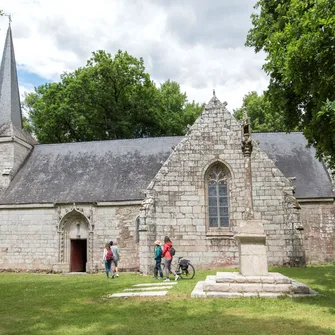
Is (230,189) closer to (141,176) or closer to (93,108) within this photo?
(141,176)

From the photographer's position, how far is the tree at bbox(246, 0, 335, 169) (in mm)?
10352

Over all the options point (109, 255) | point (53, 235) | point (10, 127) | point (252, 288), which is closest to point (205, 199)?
point (109, 255)

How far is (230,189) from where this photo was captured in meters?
16.2

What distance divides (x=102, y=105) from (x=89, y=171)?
543 inches

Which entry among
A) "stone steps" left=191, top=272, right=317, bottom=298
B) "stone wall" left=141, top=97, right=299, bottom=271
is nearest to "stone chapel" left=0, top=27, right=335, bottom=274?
"stone wall" left=141, top=97, right=299, bottom=271

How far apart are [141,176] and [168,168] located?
5.09m

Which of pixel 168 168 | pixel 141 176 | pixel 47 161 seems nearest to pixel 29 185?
pixel 47 161

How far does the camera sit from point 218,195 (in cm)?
1636

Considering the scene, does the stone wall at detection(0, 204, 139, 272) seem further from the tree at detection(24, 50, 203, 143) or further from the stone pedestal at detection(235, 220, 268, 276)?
the tree at detection(24, 50, 203, 143)

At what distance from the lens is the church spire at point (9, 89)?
24.6 m

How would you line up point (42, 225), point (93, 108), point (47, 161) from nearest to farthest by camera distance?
1. point (42, 225)
2. point (47, 161)
3. point (93, 108)

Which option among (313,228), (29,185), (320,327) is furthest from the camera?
(29,185)

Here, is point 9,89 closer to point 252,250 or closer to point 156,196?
point 156,196

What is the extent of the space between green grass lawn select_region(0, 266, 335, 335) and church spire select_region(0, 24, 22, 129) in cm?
1727
